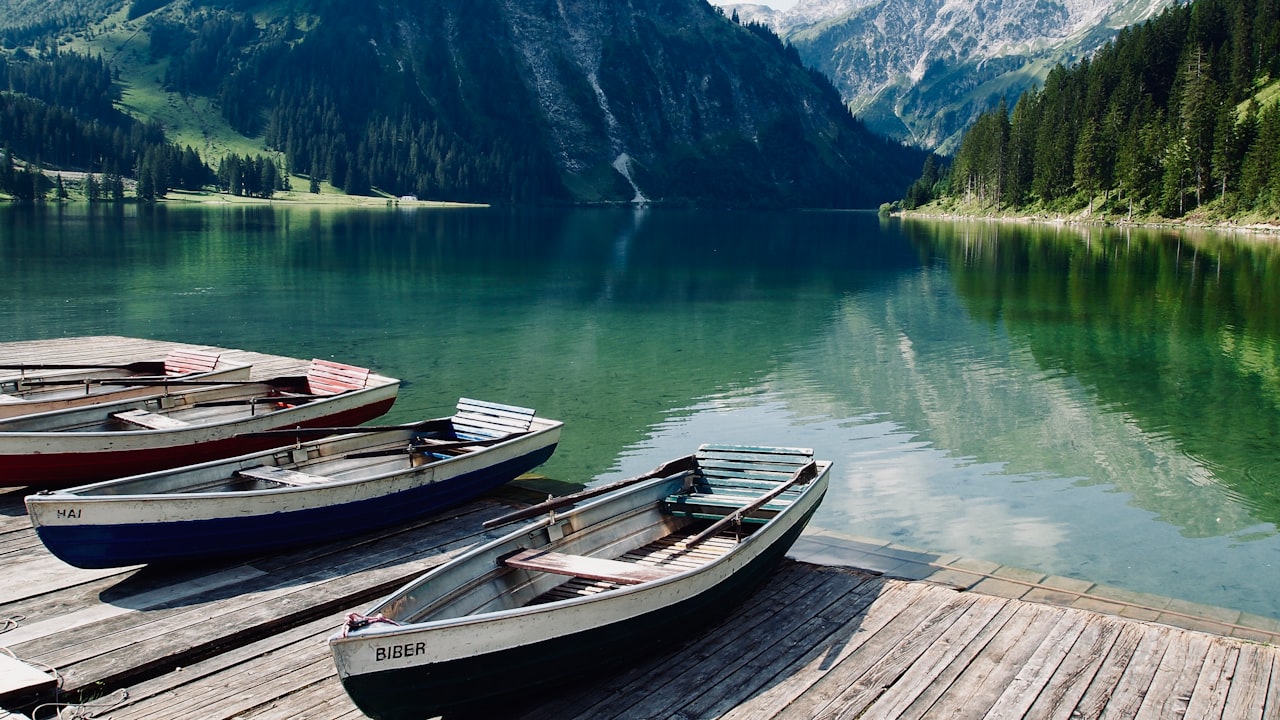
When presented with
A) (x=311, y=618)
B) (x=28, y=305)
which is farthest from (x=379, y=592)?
(x=28, y=305)

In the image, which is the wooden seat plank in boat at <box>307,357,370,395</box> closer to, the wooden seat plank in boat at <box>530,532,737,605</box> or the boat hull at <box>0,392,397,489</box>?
the boat hull at <box>0,392,397,489</box>

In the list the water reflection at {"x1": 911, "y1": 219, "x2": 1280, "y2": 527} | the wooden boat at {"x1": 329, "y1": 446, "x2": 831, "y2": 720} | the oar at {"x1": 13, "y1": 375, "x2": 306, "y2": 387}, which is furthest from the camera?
the water reflection at {"x1": 911, "y1": 219, "x2": 1280, "y2": 527}

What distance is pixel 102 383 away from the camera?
20391 millimetres

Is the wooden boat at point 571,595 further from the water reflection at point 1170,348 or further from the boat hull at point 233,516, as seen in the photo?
the water reflection at point 1170,348

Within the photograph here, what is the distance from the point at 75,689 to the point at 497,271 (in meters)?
68.8

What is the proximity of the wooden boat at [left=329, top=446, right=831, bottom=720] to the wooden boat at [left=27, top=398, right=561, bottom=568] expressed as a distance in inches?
139

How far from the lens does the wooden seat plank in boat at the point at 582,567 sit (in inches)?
412

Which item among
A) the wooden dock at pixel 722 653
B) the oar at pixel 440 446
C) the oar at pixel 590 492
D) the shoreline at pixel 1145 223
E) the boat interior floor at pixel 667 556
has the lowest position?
the wooden dock at pixel 722 653

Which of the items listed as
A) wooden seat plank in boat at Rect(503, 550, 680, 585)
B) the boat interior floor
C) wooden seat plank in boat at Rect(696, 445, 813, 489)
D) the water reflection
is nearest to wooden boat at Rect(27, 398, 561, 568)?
wooden seat plank in boat at Rect(696, 445, 813, 489)

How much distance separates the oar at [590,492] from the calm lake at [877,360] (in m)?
5.81

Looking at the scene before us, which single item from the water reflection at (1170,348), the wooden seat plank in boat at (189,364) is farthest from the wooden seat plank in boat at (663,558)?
the wooden seat plank in boat at (189,364)

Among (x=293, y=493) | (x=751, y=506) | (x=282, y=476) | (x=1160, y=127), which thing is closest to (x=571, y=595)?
(x=751, y=506)

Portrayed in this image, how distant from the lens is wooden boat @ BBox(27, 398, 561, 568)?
12.0 meters

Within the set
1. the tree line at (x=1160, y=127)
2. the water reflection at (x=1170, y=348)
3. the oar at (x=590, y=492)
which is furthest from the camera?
the tree line at (x=1160, y=127)
